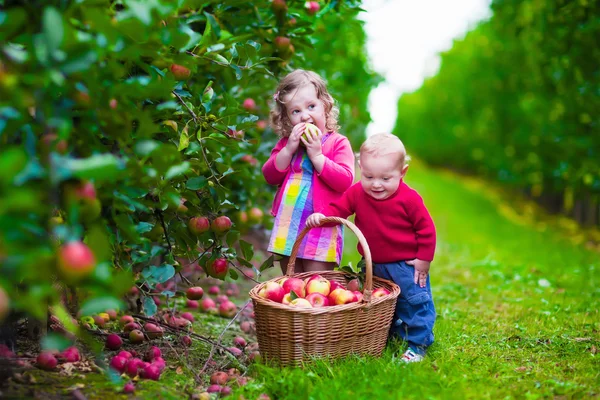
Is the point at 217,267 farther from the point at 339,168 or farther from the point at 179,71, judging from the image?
the point at 179,71

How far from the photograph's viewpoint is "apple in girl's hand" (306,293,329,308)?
9.66 feet

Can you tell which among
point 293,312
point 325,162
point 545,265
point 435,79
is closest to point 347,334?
point 293,312

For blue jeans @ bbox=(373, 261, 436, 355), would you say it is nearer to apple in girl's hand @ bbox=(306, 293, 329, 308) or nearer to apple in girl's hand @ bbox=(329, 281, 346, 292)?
apple in girl's hand @ bbox=(329, 281, 346, 292)

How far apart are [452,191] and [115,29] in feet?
61.4

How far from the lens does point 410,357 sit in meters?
3.15

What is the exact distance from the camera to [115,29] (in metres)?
1.92

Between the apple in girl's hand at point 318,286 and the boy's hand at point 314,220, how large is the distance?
0.92 feet

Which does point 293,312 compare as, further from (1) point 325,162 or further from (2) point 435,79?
(2) point 435,79

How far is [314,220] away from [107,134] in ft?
4.02

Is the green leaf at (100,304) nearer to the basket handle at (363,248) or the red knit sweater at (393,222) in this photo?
the basket handle at (363,248)

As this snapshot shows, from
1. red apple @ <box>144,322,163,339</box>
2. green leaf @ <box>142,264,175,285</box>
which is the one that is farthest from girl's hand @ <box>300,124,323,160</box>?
red apple @ <box>144,322,163,339</box>

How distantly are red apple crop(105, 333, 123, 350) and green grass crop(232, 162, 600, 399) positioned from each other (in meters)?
0.73

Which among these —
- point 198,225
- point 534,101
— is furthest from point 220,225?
point 534,101

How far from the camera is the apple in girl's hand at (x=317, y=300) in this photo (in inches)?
116
